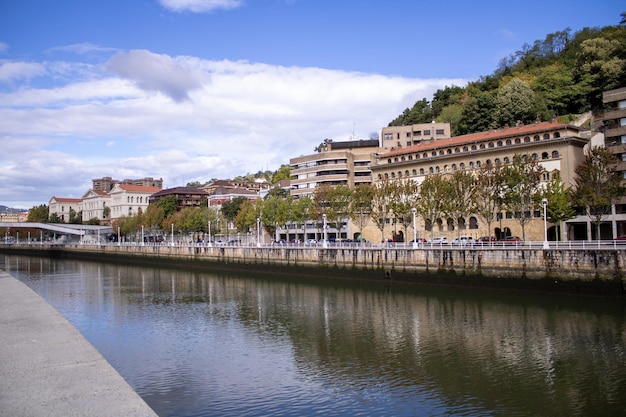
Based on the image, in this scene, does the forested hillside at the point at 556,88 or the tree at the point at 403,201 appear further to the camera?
the forested hillside at the point at 556,88

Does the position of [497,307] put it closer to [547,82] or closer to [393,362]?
[393,362]

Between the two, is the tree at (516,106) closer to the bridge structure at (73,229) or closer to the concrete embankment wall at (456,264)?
the concrete embankment wall at (456,264)

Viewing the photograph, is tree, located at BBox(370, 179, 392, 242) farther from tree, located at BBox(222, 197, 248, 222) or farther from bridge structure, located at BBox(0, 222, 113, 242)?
bridge structure, located at BBox(0, 222, 113, 242)

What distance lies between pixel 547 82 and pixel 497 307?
74093mm

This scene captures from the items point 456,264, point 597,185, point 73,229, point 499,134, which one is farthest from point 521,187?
point 73,229

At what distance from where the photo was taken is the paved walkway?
12.8 m

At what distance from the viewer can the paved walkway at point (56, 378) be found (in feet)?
41.9

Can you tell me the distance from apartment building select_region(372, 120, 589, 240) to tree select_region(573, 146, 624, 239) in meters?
8.02

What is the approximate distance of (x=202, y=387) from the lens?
2011cm

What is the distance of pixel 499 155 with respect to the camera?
71.2 meters

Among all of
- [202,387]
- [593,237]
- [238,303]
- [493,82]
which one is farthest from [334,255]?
[493,82]

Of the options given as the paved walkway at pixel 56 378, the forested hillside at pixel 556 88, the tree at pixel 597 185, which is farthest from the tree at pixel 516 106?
the paved walkway at pixel 56 378

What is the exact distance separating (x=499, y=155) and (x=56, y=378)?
65262 millimetres

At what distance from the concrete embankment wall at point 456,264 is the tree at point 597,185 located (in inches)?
527
